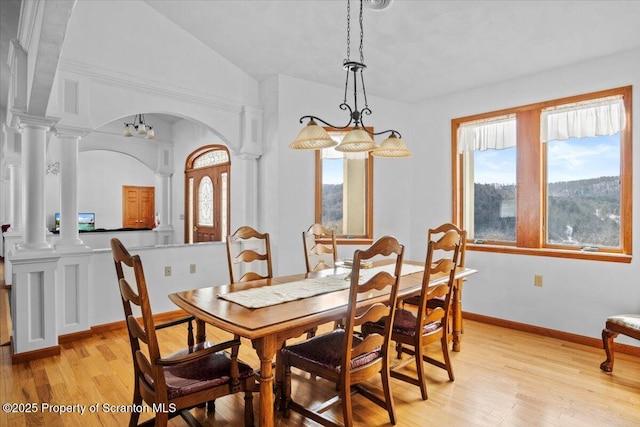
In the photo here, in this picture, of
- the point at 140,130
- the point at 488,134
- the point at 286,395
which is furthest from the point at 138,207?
the point at 286,395

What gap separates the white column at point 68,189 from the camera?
352cm

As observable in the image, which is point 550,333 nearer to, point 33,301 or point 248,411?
point 248,411

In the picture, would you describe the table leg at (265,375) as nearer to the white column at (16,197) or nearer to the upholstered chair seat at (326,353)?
the upholstered chair seat at (326,353)

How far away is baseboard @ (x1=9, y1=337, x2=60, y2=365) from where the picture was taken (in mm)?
3045

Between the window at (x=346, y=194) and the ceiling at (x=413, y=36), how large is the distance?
896 millimetres

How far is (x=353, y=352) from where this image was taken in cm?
198

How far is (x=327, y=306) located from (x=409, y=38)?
2831mm

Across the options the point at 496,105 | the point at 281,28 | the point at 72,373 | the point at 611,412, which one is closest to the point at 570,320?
the point at 611,412

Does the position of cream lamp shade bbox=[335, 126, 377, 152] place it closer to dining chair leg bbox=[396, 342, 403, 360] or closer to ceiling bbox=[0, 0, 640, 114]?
ceiling bbox=[0, 0, 640, 114]

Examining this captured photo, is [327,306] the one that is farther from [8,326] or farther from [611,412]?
[8,326]

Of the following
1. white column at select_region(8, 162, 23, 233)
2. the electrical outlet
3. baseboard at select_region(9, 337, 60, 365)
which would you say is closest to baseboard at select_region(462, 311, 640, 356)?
the electrical outlet

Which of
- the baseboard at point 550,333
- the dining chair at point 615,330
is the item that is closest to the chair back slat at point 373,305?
the dining chair at point 615,330

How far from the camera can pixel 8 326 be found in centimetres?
404

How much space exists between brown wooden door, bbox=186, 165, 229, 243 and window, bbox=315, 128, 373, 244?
7.49ft
